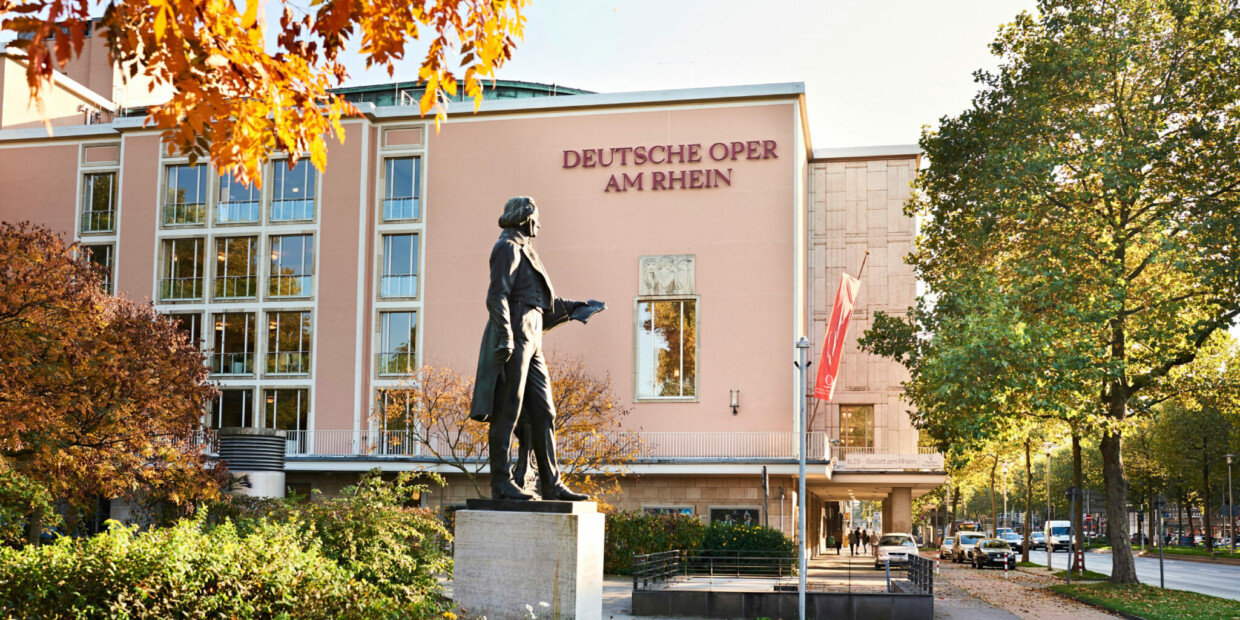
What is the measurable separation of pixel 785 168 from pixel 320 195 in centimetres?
1770

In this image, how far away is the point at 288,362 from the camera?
4231cm

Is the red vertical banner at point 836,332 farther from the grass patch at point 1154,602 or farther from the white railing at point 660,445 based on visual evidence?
the white railing at point 660,445

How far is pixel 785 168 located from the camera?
3959 cm

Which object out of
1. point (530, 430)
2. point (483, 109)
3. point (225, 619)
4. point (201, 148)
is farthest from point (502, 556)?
point (483, 109)

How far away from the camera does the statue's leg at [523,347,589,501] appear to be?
8.92m

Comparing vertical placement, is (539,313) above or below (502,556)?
above

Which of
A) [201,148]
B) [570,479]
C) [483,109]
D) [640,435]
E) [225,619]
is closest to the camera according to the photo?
[201,148]

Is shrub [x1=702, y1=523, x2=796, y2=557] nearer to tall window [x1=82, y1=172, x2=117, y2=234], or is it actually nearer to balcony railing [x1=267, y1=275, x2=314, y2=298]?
balcony railing [x1=267, y1=275, x2=314, y2=298]

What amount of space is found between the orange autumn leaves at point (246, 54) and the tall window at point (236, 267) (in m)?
38.2

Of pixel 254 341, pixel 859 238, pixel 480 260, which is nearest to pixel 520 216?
pixel 480 260

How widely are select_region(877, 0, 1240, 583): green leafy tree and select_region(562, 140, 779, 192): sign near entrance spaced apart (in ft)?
36.9

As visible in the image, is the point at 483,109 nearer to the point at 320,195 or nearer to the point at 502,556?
the point at 320,195

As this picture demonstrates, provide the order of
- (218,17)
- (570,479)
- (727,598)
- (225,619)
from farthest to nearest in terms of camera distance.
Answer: (570,479) < (727,598) < (225,619) < (218,17)

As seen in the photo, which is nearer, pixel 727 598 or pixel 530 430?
pixel 530 430
